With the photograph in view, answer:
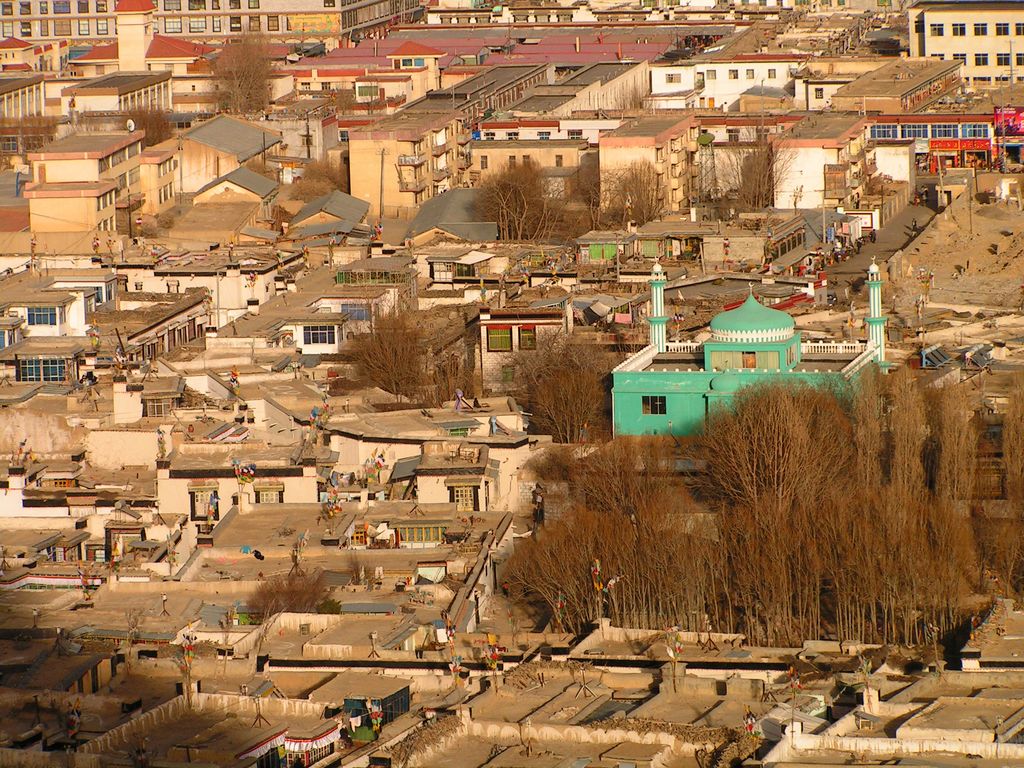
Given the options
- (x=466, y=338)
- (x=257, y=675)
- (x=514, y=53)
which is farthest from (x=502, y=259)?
(x=514, y=53)

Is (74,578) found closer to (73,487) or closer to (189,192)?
(73,487)

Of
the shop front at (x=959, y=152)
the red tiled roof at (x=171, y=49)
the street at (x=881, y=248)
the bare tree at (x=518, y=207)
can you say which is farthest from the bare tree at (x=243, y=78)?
the street at (x=881, y=248)

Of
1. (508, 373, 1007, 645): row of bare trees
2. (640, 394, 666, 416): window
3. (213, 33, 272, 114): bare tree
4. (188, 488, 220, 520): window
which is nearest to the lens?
(508, 373, 1007, 645): row of bare trees

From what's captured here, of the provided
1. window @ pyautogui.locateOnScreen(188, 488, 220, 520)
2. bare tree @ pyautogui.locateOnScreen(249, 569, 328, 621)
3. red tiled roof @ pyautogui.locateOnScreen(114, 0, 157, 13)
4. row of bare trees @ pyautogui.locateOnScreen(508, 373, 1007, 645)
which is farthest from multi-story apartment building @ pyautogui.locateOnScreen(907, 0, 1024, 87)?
bare tree @ pyautogui.locateOnScreen(249, 569, 328, 621)

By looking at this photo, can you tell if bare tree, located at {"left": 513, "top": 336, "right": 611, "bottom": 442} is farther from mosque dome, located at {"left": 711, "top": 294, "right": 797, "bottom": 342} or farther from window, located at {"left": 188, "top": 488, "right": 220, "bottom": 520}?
window, located at {"left": 188, "top": 488, "right": 220, "bottom": 520}

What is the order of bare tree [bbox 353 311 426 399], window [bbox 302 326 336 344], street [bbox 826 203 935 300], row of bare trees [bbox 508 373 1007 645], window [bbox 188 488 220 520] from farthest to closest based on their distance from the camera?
street [bbox 826 203 935 300] < window [bbox 302 326 336 344] < bare tree [bbox 353 311 426 399] < window [bbox 188 488 220 520] < row of bare trees [bbox 508 373 1007 645]

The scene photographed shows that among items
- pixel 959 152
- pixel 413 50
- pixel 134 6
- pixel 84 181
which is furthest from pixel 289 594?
pixel 134 6
